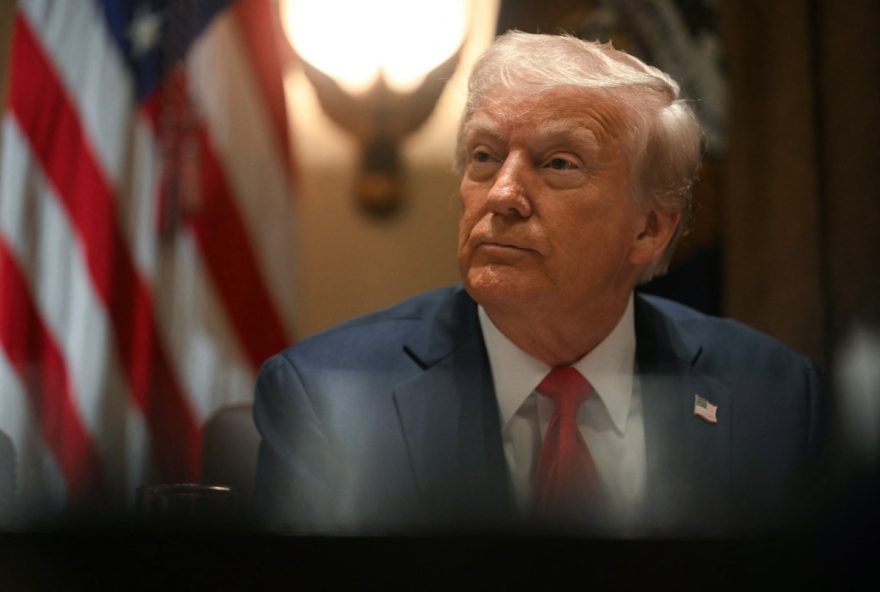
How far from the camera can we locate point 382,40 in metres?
1.65

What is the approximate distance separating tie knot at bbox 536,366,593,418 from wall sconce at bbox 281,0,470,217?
0.34m

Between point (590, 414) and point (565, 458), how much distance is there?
0.22ft

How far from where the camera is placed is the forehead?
138cm

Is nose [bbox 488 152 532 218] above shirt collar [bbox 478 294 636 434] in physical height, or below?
above

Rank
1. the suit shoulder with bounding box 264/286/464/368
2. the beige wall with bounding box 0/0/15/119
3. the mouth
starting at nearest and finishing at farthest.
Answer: the mouth
the suit shoulder with bounding box 264/286/464/368
the beige wall with bounding box 0/0/15/119

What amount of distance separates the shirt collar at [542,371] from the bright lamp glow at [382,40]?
0.41 meters

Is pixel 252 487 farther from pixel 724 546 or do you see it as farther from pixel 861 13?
pixel 861 13

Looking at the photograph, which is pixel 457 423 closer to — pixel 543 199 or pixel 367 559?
pixel 543 199

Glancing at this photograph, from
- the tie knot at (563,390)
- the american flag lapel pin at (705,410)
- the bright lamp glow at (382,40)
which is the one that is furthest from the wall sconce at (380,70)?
the american flag lapel pin at (705,410)

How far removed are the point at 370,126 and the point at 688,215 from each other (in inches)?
18.6

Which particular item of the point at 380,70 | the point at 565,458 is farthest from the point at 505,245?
the point at 380,70

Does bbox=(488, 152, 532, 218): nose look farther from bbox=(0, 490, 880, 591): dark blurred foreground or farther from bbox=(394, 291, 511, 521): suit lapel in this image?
bbox=(0, 490, 880, 591): dark blurred foreground

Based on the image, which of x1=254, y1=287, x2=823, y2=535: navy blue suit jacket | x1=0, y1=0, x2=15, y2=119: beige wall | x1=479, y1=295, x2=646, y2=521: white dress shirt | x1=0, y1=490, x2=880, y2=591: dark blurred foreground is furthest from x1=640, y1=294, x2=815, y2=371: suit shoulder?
x1=0, y1=0, x2=15, y2=119: beige wall

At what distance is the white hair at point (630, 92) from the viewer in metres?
1.39
